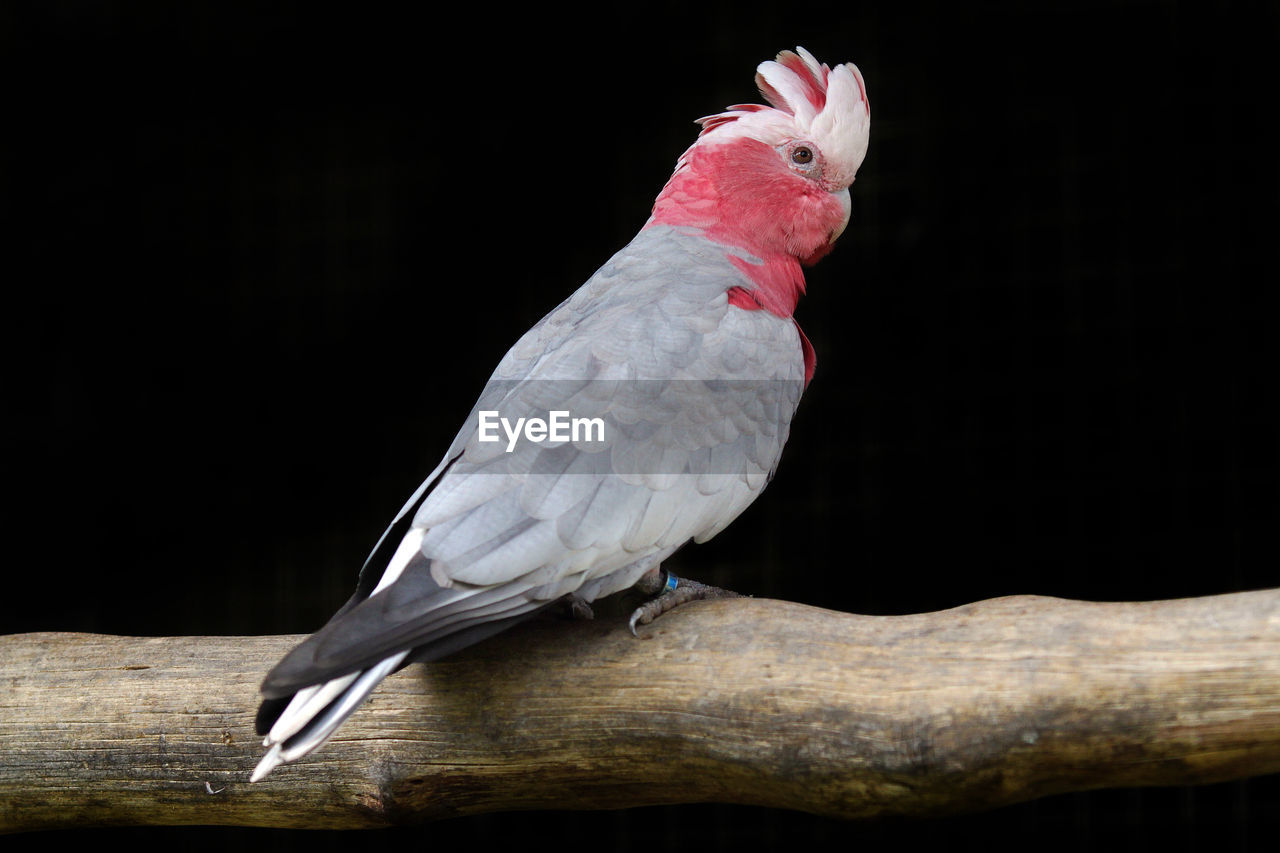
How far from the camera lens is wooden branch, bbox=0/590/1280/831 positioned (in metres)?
1.46

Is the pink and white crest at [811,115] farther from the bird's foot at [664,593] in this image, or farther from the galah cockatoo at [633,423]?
the bird's foot at [664,593]

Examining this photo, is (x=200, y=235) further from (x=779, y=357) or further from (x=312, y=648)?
(x=312, y=648)

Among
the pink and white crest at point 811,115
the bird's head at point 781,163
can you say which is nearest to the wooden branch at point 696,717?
the bird's head at point 781,163

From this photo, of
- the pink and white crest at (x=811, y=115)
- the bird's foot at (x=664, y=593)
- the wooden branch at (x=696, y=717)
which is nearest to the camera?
the wooden branch at (x=696, y=717)

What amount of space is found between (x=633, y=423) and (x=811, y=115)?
2.88ft

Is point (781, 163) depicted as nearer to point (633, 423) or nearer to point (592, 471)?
point (633, 423)

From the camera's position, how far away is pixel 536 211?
333 centimetres

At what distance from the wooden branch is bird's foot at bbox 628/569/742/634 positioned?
1.8 inches

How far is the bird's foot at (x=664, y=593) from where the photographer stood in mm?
1800

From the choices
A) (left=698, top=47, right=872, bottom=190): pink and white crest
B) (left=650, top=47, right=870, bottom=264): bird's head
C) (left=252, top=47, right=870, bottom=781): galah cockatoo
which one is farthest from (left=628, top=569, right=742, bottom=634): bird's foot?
(left=698, top=47, right=872, bottom=190): pink and white crest

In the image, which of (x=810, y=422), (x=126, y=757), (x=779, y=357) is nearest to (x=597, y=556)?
(x=779, y=357)

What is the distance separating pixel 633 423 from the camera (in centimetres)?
Result: 186

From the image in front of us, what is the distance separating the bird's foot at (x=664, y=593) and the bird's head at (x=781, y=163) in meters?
0.73

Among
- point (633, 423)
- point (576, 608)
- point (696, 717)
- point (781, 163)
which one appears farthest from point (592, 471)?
point (781, 163)
